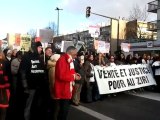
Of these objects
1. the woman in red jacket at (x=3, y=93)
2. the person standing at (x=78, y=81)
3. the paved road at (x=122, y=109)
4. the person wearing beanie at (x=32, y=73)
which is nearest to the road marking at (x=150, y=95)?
the paved road at (x=122, y=109)

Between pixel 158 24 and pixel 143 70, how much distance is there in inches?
2033

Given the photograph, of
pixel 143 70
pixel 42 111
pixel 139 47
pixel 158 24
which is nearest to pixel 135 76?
pixel 143 70

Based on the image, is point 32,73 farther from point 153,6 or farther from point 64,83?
point 153,6

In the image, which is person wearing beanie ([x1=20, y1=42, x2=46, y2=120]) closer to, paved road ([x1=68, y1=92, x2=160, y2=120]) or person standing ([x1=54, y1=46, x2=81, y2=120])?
person standing ([x1=54, y1=46, x2=81, y2=120])

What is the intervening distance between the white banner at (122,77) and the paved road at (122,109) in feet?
1.34

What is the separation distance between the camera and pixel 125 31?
87.8 m

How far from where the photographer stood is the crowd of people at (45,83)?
841 cm

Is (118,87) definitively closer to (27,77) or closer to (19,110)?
(19,110)

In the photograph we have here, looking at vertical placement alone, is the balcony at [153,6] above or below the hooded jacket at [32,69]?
above

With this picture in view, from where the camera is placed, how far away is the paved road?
10.7m

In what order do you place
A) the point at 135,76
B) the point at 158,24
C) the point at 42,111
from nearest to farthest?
the point at 42,111 → the point at 135,76 → the point at 158,24

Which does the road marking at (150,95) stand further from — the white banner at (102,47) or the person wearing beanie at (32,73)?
the person wearing beanie at (32,73)

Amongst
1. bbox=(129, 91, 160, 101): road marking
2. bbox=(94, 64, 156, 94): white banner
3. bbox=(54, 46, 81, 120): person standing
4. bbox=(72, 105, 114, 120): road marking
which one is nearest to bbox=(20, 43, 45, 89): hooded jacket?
bbox=(54, 46, 81, 120): person standing

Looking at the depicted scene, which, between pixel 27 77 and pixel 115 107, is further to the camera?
pixel 115 107
